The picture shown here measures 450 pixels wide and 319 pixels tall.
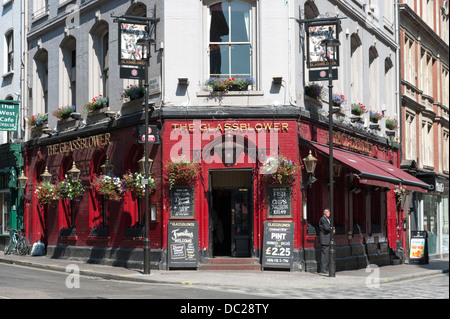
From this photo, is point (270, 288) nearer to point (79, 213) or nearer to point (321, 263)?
point (321, 263)

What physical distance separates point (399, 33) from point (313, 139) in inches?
494

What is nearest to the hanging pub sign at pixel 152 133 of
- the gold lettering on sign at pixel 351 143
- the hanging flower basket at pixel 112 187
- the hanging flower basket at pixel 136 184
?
the hanging flower basket at pixel 136 184

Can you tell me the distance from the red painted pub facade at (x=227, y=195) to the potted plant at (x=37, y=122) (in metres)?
4.28

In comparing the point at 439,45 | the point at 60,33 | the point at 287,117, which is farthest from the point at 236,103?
the point at 439,45

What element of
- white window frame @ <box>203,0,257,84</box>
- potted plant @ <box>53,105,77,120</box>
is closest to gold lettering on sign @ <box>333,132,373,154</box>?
white window frame @ <box>203,0,257,84</box>

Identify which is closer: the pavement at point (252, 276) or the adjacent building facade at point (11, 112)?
the pavement at point (252, 276)

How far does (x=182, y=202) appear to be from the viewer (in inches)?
845

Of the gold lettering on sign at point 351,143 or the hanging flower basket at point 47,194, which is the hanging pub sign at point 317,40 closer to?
the gold lettering on sign at point 351,143

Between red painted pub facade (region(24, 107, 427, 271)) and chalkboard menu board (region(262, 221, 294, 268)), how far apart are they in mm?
29

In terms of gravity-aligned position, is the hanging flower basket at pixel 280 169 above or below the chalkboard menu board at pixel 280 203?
above

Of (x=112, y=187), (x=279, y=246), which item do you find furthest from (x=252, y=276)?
(x=112, y=187)

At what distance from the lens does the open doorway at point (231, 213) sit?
22.0m

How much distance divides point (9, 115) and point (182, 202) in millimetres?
11872

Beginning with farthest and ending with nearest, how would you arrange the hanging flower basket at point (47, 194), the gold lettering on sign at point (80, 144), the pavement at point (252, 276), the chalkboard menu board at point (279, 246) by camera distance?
the hanging flower basket at point (47, 194)
the gold lettering on sign at point (80, 144)
the chalkboard menu board at point (279, 246)
the pavement at point (252, 276)
